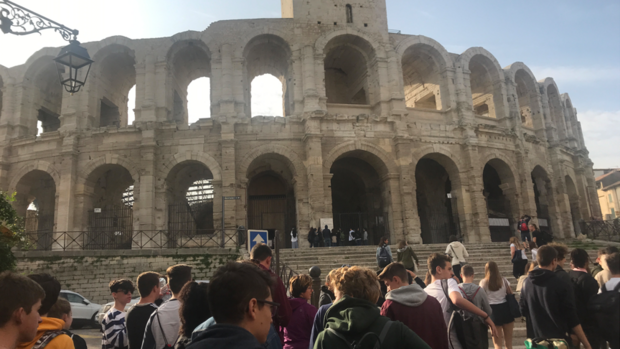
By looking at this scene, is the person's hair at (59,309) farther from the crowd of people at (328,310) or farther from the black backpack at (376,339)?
the black backpack at (376,339)

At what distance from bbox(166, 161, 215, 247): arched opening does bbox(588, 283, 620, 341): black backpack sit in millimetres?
14941

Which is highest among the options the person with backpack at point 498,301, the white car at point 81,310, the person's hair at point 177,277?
the person's hair at point 177,277

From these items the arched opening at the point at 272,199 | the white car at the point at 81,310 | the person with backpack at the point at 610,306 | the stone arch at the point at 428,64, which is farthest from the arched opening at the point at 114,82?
the person with backpack at the point at 610,306

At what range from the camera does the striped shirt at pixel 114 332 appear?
A: 13.3 ft

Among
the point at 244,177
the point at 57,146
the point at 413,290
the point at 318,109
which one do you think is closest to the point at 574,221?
the point at 318,109

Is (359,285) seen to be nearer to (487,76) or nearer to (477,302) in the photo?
(477,302)

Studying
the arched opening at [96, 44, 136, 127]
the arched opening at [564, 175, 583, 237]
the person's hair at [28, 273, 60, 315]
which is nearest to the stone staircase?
the arched opening at [564, 175, 583, 237]

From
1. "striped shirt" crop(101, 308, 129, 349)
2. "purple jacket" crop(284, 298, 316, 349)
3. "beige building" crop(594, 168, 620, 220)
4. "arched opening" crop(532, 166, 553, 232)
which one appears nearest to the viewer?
"purple jacket" crop(284, 298, 316, 349)

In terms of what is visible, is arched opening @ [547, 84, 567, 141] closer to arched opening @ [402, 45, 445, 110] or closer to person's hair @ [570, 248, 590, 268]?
arched opening @ [402, 45, 445, 110]

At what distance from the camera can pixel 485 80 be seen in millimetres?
23484

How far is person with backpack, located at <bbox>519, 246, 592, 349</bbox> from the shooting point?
411 cm

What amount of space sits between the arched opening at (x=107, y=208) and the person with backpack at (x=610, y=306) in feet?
55.6

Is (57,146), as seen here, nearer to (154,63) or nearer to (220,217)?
(154,63)

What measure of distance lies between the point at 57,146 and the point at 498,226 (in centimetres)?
2185
